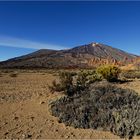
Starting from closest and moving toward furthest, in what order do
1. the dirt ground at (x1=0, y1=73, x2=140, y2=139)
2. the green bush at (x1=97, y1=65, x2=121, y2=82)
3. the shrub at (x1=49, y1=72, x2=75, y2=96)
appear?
the dirt ground at (x1=0, y1=73, x2=140, y2=139) → the shrub at (x1=49, y1=72, x2=75, y2=96) → the green bush at (x1=97, y1=65, x2=121, y2=82)

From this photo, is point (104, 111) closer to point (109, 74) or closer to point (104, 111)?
point (104, 111)

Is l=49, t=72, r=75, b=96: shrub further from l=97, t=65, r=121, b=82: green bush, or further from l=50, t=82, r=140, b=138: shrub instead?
l=97, t=65, r=121, b=82: green bush

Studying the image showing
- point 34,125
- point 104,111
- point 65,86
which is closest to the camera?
point 34,125

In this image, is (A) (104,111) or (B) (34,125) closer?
(B) (34,125)

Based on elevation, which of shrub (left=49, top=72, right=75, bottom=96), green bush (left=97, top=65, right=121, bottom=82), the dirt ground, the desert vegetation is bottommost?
the dirt ground

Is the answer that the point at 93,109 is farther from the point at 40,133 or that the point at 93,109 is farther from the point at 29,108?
the point at 29,108

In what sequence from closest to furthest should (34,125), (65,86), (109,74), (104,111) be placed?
(34,125) → (104,111) → (65,86) → (109,74)

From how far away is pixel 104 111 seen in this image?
800 centimetres

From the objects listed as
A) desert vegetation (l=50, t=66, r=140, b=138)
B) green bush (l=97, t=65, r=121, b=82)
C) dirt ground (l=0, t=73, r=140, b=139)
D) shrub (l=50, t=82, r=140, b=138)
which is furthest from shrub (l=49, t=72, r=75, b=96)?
green bush (l=97, t=65, r=121, b=82)

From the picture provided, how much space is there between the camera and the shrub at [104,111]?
6926 mm

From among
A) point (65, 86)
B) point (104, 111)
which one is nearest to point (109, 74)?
point (65, 86)

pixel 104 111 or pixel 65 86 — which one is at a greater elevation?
pixel 65 86

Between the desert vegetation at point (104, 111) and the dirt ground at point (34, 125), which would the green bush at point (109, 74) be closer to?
the desert vegetation at point (104, 111)

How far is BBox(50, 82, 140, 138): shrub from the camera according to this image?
6.93 metres
